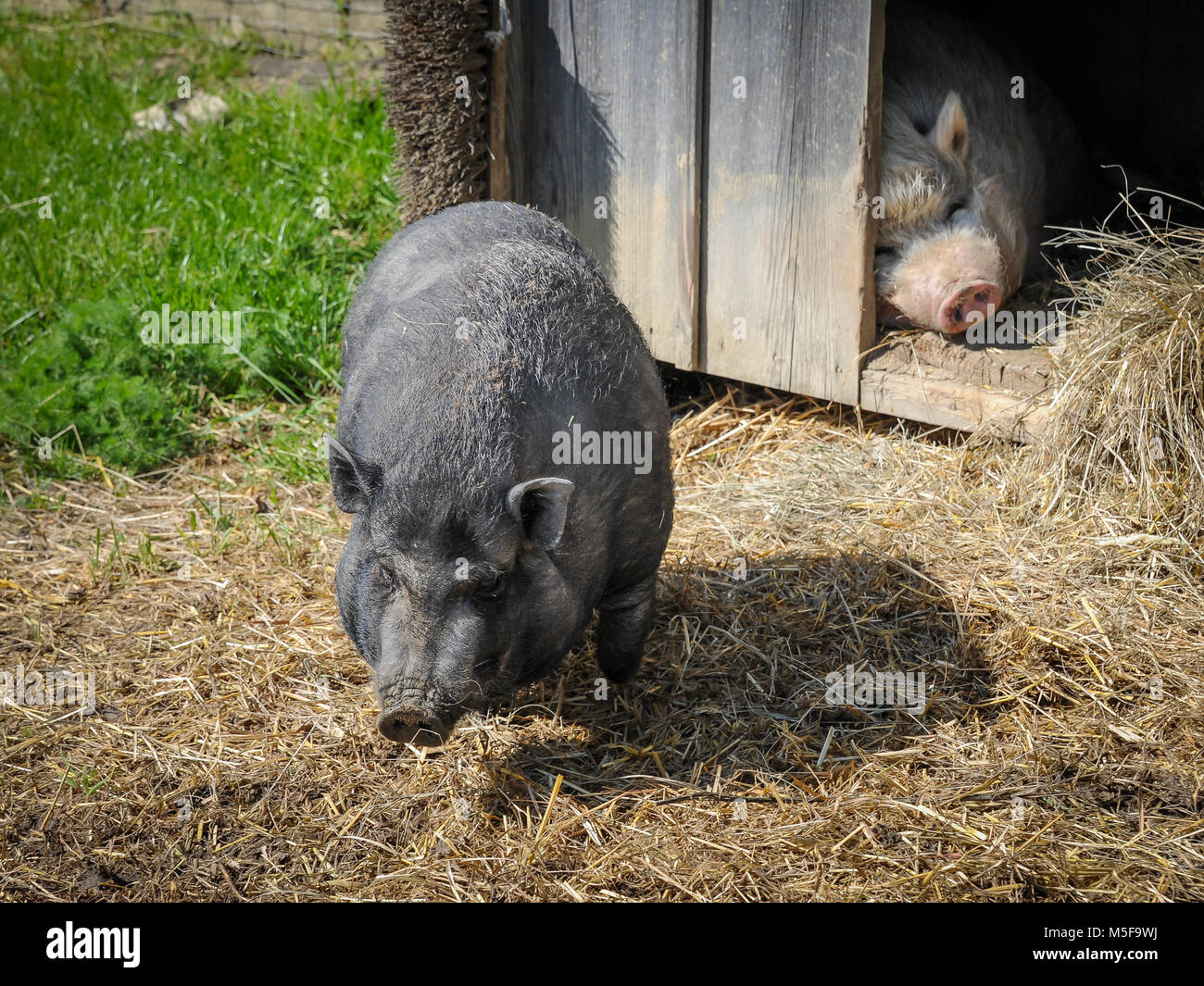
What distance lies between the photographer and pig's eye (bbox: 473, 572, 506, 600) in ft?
9.54

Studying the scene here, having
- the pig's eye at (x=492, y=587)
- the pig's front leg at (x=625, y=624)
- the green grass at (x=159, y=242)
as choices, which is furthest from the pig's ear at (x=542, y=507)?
the green grass at (x=159, y=242)

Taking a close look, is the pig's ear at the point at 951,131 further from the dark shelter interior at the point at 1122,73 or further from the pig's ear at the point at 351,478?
the pig's ear at the point at 351,478

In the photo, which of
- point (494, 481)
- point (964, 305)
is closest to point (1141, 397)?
point (964, 305)

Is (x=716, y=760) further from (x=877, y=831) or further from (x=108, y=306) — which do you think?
(x=108, y=306)

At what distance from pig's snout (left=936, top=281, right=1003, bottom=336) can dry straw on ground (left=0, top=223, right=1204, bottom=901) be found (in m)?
0.50

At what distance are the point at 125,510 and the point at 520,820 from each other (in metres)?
2.75

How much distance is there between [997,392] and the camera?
4.64 metres

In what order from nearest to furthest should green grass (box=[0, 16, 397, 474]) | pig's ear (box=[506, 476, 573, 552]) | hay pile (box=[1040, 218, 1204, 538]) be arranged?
→ pig's ear (box=[506, 476, 573, 552]) < hay pile (box=[1040, 218, 1204, 538]) < green grass (box=[0, 16, 397, 474])

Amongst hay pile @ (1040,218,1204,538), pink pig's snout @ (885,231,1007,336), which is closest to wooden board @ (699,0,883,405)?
pink pig's snout @ (885,231,1007,336)

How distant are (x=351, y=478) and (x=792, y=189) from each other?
2.59 meters

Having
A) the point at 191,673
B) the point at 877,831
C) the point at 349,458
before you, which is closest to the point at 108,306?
the point at 191,673

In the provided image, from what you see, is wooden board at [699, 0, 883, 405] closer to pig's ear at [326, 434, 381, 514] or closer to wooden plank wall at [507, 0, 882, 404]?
wooden plank wall at [507, 0, 882, 404]

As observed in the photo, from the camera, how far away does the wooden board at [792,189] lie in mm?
4520

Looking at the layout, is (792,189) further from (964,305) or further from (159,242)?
(159,242)
